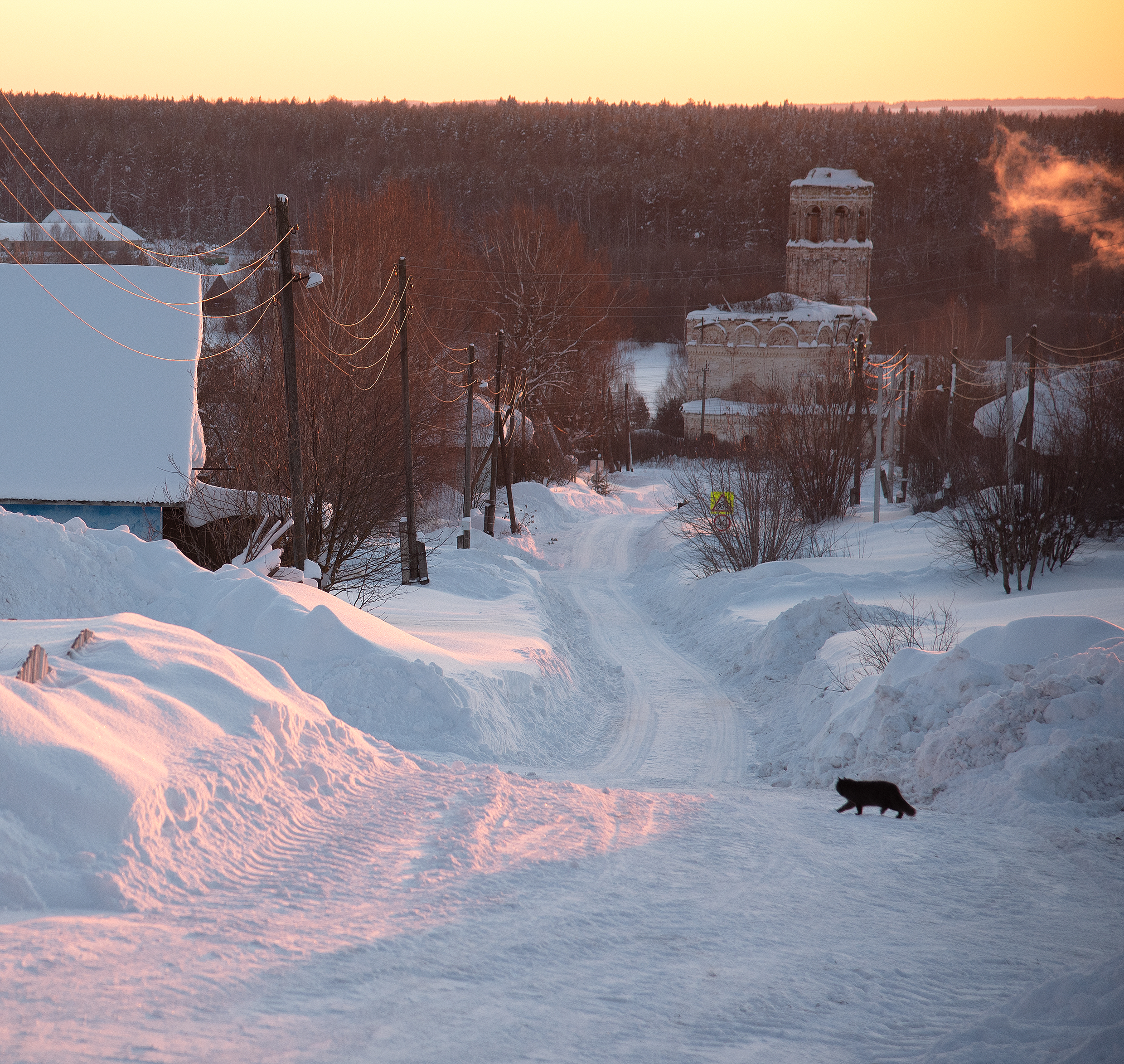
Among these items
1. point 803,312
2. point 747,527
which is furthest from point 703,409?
point 747,527

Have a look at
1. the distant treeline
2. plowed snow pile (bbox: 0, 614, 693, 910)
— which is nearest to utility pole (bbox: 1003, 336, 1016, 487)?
plowed snow pile (bbox: 0, 614, 693, 910)

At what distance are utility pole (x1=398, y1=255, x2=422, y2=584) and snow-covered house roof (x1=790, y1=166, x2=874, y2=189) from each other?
5039cm

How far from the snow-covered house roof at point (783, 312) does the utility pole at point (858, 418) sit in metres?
28.3

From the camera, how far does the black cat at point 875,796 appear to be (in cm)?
721

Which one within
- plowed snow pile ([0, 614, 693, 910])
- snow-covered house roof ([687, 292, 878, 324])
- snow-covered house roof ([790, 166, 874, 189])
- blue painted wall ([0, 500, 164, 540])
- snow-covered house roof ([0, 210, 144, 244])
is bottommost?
blue painted wall ([0, 500, 164, 540])

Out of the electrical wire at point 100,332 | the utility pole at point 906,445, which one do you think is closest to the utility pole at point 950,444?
the utility pole at point 906,445

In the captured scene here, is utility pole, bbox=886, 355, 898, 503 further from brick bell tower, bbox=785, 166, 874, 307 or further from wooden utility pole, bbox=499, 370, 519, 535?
brick bell tower, bbox=785, 166, 874, 307

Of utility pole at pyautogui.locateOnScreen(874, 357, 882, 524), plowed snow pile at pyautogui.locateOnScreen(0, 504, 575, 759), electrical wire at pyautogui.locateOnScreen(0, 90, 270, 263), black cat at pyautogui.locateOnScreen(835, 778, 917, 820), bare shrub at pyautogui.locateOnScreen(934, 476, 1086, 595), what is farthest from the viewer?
utility pole at pyautogui.locateOnScreen(874, 357, 882, 524)

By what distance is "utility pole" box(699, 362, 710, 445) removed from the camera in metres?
59.4

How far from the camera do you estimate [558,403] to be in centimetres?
4831

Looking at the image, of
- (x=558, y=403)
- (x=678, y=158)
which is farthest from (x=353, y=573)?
(x=678, y=158)

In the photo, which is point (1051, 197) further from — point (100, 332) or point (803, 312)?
point (100, 332)

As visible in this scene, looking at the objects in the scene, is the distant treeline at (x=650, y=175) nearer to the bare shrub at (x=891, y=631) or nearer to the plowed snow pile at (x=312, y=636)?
the bare shrub at (x=891, y=631)

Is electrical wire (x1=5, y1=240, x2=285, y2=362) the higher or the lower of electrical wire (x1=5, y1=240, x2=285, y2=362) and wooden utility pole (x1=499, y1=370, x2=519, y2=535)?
the higher
